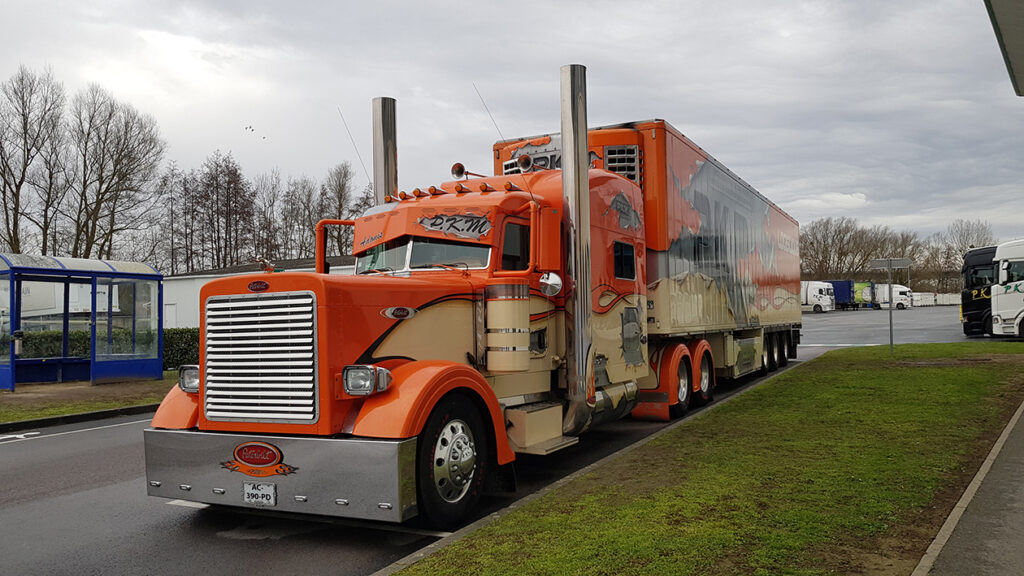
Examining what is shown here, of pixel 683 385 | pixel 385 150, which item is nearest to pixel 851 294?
pixel 683 385

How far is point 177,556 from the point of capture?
526cm

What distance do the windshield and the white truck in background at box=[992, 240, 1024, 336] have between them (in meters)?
26.4

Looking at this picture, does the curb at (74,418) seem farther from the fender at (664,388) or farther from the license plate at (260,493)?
the fender at (664,388)

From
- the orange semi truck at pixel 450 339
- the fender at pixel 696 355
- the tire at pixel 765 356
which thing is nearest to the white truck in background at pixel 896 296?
the tire at pixel 765 356

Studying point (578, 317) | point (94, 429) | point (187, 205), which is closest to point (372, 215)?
point (578, 317)

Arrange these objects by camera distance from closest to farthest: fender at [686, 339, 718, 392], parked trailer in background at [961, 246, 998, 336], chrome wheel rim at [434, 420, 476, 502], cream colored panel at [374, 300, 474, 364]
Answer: chrome wheel rim at [434, 420, 476, 502], cream colored panel at [374, 300, 474, 364], fender at [686, 339, 718, 392], parked trailer in background at [961, 246, 998, 336]

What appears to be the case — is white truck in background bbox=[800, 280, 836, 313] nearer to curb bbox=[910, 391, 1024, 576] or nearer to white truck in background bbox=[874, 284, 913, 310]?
white truck in background bbox=[874, 284, 913, 310]

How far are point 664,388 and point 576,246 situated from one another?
3990mm

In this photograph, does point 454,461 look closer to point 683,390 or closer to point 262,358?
point 262,358

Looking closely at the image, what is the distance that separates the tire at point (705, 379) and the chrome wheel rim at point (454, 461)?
6.70m

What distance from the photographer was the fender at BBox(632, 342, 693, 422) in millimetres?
10680

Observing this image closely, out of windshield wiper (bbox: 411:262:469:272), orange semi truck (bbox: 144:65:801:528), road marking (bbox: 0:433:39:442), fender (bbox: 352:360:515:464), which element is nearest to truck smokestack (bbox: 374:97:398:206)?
orange semi truck (bbox: 144:65:801:528)

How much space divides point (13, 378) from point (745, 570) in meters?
16.4

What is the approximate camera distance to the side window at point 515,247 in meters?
6.99
